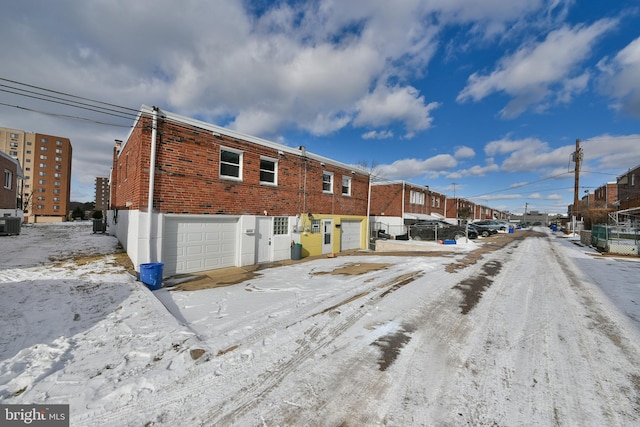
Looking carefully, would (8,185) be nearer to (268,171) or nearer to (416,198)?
(268,171)

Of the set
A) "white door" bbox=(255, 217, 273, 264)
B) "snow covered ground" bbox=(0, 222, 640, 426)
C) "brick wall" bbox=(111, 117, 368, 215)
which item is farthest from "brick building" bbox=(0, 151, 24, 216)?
"white door" bbox=(255, 217, 273, 264)

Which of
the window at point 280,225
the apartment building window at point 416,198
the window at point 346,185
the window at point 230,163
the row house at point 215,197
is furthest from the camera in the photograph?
the apartment building window at point 416,198

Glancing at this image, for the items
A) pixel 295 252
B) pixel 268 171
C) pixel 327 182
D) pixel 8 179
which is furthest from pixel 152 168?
pixel 8 179

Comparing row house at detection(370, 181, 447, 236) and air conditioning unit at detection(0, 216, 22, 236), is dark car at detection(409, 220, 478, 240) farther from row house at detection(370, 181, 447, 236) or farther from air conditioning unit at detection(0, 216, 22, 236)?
air conditioning unit at detection(0, 216, 22, 236)

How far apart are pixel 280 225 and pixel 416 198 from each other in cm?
1979

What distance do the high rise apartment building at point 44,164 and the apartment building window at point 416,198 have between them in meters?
80.7

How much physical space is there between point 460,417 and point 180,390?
3.15 m

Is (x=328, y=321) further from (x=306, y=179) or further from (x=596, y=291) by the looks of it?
(x=306, y=179)

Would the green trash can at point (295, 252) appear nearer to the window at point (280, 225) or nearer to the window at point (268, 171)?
the window at point (280, 225)

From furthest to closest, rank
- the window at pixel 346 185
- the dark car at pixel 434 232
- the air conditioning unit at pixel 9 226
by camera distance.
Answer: the dark car at pixel 434 232
the window at pixel 346 185
the air conditioning unit at pixel 9 226

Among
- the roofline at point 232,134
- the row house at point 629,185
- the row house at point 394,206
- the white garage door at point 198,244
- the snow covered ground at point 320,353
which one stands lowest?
the snow covered ground at point 320,353

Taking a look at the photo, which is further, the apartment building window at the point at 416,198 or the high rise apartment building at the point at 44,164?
the high rise apartment building at the point at 44,164

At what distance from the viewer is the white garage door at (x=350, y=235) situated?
1703 centimetres

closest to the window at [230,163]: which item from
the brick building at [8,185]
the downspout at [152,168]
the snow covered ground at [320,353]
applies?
the downspout at [152,168]
